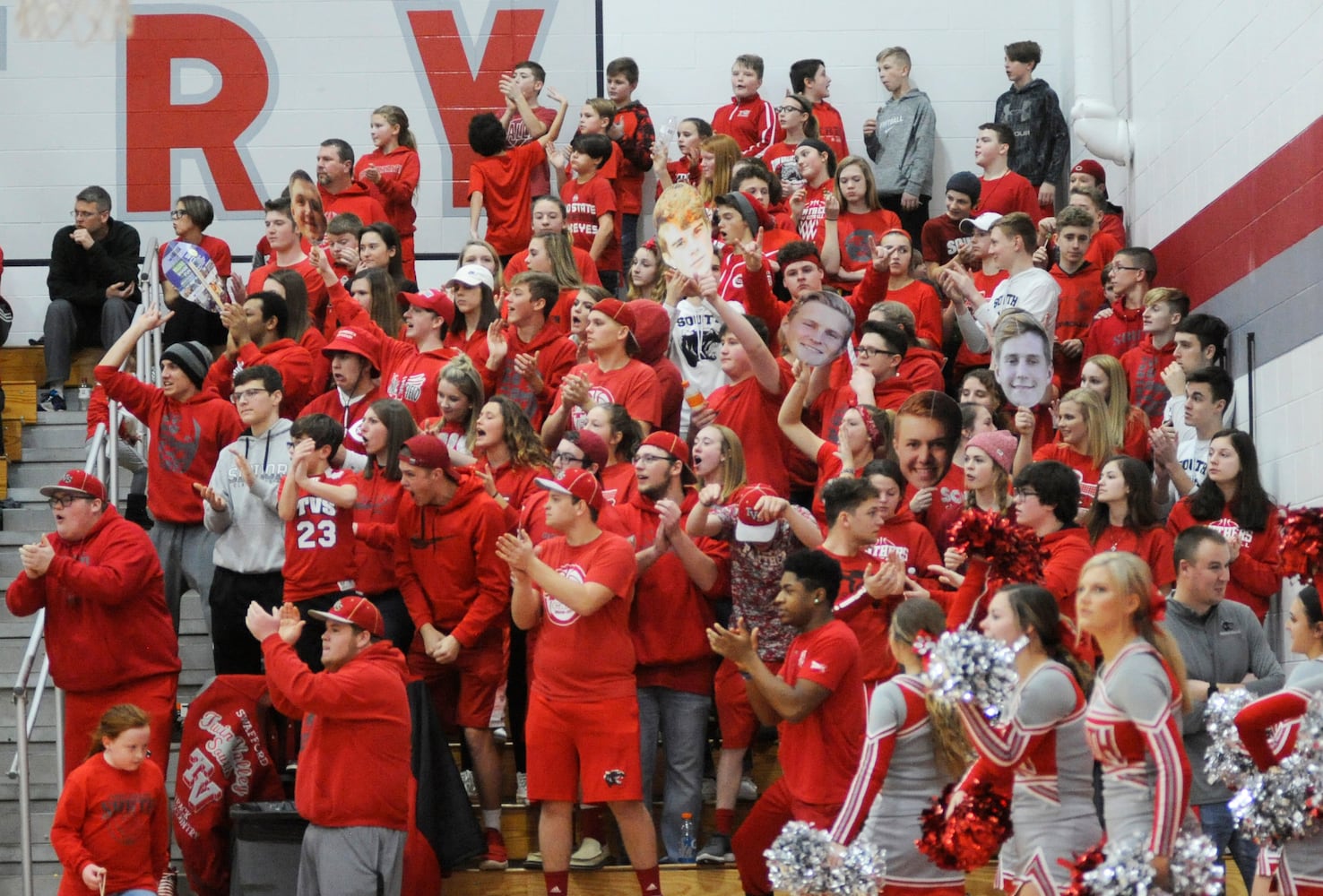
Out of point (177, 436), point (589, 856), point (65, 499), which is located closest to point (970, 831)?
point (589, 856)

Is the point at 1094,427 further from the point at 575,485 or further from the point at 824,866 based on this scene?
the point at 824,866

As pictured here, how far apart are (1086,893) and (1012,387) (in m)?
3.95

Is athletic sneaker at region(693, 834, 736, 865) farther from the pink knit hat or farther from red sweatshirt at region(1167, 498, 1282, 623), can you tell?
red sweatshirt at region(1167, 498, 1282, 623)

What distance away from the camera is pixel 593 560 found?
7441 mm

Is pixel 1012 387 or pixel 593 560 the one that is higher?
pixel 1012 387

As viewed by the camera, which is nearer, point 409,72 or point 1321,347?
point 1321,347

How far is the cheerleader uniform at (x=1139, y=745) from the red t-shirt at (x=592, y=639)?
2516 mm

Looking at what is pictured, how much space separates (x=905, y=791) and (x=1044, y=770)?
2.17ft

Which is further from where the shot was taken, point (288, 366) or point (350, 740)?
point (288, 366)

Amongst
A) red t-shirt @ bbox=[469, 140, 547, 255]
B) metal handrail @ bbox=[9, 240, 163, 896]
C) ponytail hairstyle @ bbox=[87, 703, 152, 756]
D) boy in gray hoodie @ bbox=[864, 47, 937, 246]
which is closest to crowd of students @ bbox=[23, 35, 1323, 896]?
metal handrail @ bbox=[9, 240, 163, 896]

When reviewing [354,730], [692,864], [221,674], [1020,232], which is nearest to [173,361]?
[221,674]

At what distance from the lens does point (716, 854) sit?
298 inches

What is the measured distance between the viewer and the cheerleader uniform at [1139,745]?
4.98m

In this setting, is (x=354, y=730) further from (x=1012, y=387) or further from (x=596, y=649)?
(x=1012, y=387)
